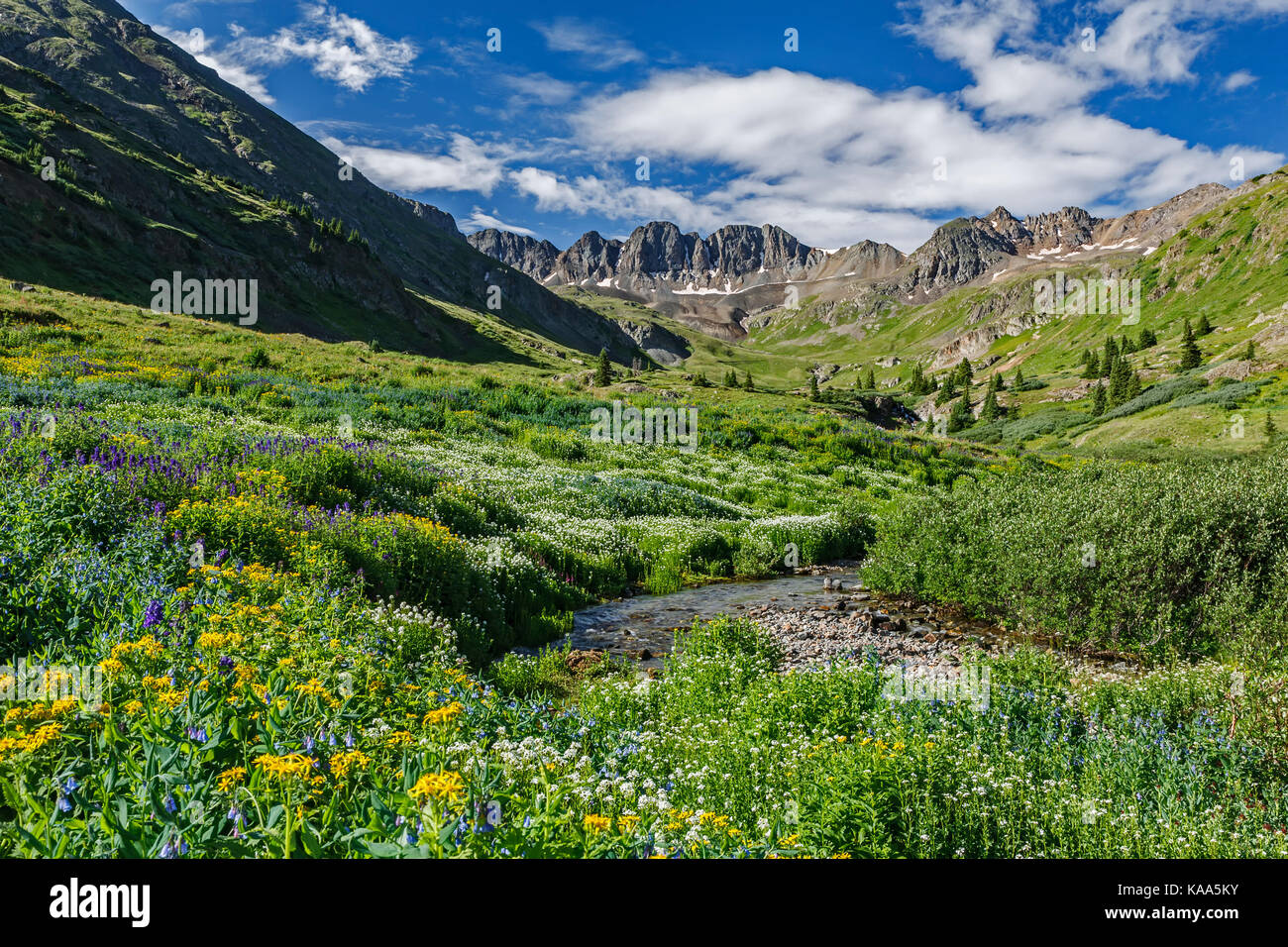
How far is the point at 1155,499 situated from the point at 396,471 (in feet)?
50.1

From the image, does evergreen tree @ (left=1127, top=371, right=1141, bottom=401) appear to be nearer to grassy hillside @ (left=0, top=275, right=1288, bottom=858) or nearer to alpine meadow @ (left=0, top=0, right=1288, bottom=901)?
alpine meadow @ (left=0, top=0, right=1288, bottom=901)

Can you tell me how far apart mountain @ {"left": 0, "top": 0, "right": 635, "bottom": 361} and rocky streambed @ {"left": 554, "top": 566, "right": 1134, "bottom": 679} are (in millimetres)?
65693

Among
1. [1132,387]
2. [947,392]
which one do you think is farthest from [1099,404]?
[947,392]

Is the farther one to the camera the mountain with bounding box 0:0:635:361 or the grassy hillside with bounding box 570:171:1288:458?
the mountain with bounding box 0:0:635:361

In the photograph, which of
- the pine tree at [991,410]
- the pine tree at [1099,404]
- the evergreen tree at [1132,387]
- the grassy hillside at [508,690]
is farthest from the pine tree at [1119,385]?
the grassy hillside at [508,690]

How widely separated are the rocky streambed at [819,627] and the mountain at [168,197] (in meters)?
65.7

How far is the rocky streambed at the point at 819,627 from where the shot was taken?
998cm

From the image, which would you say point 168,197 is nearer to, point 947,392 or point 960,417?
point 960,417

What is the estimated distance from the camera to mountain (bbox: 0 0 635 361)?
65062 mm

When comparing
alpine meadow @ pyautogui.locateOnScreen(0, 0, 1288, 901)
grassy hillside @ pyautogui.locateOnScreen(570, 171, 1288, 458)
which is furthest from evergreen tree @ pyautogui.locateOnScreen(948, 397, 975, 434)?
alpine meadow @ pyautogui.locateOnScreen(0, 0, 1288, 901)

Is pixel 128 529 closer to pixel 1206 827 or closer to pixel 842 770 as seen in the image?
pixel 842 770

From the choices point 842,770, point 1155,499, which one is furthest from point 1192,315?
point 842,770

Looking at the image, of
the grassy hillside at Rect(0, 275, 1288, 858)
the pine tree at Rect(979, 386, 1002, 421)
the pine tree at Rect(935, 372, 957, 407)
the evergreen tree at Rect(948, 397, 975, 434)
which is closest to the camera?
the grassy hillside at Rect(0, 275, 1288, 858)

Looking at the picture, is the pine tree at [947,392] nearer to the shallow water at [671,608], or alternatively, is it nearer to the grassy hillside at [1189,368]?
the grassy hillside at [1189,368]
